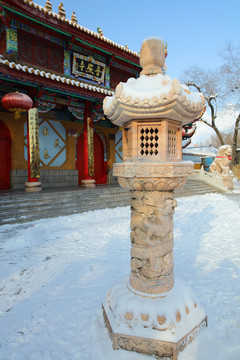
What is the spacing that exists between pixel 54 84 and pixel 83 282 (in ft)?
19.5

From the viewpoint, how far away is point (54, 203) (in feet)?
21.0

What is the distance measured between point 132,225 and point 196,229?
3514 millimetres

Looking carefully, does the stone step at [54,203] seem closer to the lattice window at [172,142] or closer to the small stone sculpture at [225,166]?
the lattice window at [172,142]

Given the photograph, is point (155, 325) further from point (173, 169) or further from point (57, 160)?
point (57, 160)

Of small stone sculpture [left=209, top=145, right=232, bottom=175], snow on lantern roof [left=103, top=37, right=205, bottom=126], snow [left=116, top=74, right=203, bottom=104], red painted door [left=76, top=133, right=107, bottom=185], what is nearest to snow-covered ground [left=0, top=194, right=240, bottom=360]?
snow on lantern roof [left=103, top=37, right=205, bottom=126]

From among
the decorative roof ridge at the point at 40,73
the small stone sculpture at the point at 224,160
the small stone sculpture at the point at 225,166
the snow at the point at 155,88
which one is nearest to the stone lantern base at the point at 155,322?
the snow at the point at 155,88

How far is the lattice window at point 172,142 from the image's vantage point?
207 centimetres

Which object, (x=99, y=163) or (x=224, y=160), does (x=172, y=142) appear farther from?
(x=224, y=160)

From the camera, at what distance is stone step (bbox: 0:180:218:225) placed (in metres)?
5.58

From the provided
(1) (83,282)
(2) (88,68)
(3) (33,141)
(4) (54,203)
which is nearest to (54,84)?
(3) (33,141)

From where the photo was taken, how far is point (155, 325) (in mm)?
1827

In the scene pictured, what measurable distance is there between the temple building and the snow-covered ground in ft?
12.6

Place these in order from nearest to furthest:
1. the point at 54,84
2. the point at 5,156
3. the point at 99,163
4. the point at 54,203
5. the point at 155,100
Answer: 1. the point at 155,100
2. the point at 54,203
3. the point at 54,84
4. the point at 5,156
5. the point at 99,163

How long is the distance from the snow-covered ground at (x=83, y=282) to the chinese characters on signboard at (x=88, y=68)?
6.43m
